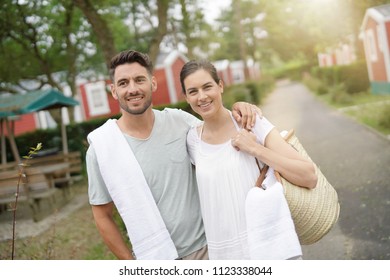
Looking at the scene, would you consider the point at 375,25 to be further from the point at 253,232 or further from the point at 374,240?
the point at 253,232

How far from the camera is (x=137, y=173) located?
1974mm

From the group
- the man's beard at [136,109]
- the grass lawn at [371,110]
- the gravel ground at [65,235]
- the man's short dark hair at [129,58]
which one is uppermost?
the man's short dark hair at [129,58]

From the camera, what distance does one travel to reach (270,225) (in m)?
1.82

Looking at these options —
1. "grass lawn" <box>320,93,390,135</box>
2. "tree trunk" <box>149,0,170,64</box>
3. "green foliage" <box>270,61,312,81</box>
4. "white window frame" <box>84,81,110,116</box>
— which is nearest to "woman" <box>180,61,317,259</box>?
"tree trunk" <box>149,0,170,64</box>

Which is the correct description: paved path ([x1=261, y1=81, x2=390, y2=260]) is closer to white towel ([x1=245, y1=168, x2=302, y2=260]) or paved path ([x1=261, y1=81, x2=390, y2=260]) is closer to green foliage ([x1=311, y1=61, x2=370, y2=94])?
white towel ([x1=245, y1=168, x2=302, y2=260])

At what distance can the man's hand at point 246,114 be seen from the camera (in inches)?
74.2

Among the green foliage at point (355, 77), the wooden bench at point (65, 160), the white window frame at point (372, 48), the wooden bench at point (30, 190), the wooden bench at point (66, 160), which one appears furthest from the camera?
the green foliage at point (355, 77)

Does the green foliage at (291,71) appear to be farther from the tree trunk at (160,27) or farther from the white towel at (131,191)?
the white towel at (131,191)

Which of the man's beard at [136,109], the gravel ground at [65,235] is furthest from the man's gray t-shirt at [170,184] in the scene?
the gravel ground at [65,235]

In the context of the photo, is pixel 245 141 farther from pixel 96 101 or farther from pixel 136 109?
pixel 96 101

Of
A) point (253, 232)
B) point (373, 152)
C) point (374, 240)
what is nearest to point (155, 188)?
point (253, 232)

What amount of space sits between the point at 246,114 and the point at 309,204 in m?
0.42

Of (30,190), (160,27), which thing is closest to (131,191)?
(160,27)
